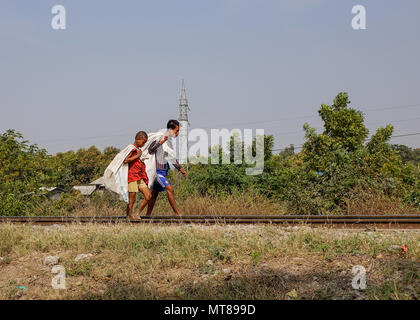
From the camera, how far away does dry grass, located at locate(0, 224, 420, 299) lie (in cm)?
471

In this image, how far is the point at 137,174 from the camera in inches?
364

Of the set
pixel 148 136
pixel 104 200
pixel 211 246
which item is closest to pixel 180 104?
pixel 104 200

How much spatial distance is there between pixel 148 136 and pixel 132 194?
1342mm

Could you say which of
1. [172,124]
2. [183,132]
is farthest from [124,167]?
[183,132]

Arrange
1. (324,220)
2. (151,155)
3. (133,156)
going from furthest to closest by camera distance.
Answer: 1. (151,155)
2. (133,156)
3. (324,220)

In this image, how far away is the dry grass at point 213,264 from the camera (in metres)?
4.71

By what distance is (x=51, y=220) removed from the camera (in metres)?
9.71

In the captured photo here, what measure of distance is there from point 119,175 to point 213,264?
174 inches

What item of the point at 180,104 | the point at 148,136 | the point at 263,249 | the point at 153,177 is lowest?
the point at 263,249

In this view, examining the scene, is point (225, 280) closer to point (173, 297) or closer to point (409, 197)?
point (173, 297)

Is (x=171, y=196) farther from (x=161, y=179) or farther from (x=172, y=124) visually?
(x=172, y=124)

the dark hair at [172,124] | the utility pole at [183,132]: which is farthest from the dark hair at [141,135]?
the utility pole at [183,132]
